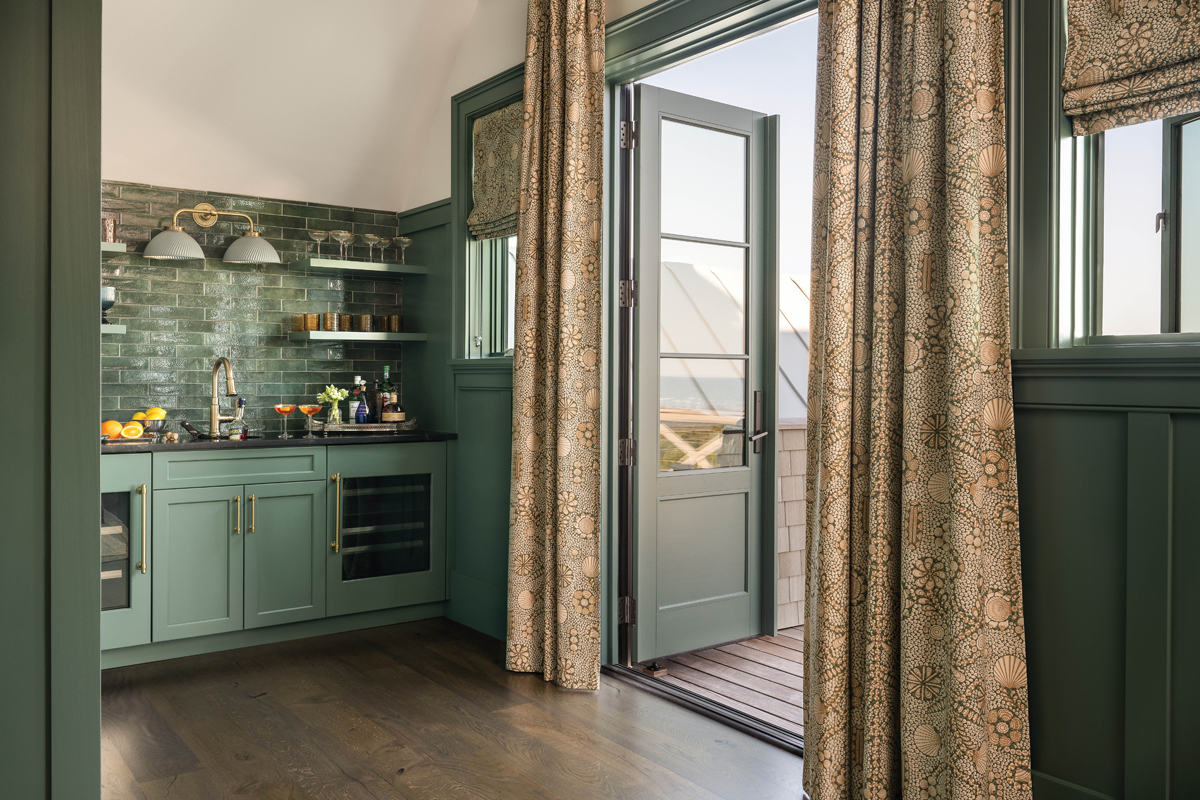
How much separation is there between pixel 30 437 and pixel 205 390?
3.04 metres

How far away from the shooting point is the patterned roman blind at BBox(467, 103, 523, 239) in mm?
3844

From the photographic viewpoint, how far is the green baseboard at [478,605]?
3.88 m

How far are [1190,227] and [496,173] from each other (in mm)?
2829

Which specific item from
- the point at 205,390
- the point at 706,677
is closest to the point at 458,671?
the point at 706,677

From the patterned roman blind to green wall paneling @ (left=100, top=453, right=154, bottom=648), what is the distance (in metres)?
1.78

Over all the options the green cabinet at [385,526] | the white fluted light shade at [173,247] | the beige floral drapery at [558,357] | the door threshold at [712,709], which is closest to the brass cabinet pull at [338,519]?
the green cabinet at [385,526]

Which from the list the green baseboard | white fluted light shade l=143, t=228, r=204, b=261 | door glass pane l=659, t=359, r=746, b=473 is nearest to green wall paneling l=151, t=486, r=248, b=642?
the green baseboard

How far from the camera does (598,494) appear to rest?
3275mm

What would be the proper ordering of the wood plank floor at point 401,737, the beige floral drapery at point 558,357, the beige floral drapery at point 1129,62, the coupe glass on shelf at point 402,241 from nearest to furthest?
the beige floral drapery at point 1129,62
the wood plank floor at point 401,737
the beige floral drapery at point 558,357
the coupe glass on shelf at point 402,241

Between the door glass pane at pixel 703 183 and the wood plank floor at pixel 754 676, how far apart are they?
1828 millimetres

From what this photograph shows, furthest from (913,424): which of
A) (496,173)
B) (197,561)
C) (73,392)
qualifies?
(197,561)

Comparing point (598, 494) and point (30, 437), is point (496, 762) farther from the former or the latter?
point (30, 437)

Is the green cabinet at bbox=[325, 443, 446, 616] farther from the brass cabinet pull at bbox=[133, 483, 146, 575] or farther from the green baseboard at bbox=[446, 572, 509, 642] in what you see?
the brass cabinet pull at bbox=[133, 483, 146, 575]

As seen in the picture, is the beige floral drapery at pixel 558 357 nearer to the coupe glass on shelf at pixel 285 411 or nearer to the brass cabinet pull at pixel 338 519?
the brass cabinet pull at pixel 338 519
